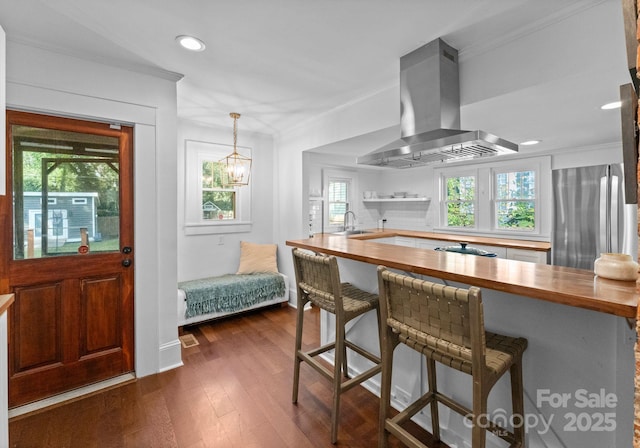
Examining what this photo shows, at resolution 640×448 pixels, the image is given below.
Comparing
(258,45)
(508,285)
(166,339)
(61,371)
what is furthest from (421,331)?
(61,371)

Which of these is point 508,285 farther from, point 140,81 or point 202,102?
point 202,102

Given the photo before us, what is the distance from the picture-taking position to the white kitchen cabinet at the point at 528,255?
3.60 m

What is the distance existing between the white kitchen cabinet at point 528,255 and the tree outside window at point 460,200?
1.06 m

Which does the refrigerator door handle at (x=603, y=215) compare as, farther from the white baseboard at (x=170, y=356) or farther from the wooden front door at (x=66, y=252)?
the wooden front door at (x=66, y=252)

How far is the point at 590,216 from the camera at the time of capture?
113 inches

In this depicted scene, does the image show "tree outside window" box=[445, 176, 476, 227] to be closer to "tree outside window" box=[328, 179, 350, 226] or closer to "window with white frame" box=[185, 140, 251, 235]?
"tree outside window" box=[328, 179, 350, 226]

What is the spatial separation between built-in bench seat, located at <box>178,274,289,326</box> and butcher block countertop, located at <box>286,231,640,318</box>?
2064 mm

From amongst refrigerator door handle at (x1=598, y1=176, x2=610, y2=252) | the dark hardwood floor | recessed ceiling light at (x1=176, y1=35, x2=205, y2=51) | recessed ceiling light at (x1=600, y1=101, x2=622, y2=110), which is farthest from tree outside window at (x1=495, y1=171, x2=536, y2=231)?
recessed ceiling light at (x1=176, y1=35, x2=205, y2=51)

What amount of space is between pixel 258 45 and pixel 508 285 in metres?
2.11

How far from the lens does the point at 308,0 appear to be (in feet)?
5.35

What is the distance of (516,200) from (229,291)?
13.7ft

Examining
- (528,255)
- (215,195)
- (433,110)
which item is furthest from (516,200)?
(215,195)

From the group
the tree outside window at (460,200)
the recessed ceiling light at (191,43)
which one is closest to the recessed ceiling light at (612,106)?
the tree outside window at (460,200)

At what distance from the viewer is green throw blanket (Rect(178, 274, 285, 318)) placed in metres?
3.40
